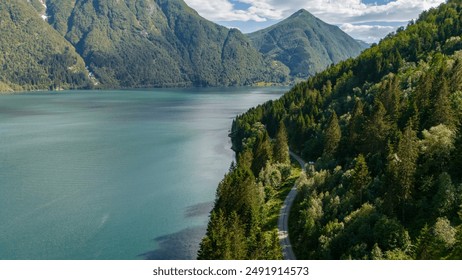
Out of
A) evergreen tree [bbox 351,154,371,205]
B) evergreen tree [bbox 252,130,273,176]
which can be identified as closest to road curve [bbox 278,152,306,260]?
evergreen tree [bbox 252,130,273,176]

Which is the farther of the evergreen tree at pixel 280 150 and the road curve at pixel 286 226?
the evergreen tree at pixel 280 150

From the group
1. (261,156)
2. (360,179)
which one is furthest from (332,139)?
(360,179)

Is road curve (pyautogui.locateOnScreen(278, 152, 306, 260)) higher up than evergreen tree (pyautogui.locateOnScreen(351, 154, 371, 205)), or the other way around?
evergreen tree (pyautogui.locateOnScreen(351, 154, 371, 205))

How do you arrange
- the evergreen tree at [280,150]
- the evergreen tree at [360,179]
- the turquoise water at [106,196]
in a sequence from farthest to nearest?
the evergreen tree at [280,150], the turquoise water at [106,196], the evergreen tree at [360,179]

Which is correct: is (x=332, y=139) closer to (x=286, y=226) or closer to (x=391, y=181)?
(x=286, y=226)

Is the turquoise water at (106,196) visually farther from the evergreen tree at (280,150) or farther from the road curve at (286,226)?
the evergreen tree at (280,150)

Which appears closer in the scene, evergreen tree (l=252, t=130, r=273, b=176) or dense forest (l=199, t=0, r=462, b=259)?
dense forest (l=199, t=0, r=462, b=259)

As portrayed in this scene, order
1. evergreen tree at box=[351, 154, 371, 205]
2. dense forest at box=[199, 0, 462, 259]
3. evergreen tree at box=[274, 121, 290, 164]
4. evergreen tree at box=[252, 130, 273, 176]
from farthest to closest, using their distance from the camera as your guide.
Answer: evergreen tree at box=[274, 121, 290, 164], evergreen tree at box=[252, 130, 273, 176], evergreen tree at box=[351, 154, 371, 205], dense forest at box=[199, 0, 462, 259]

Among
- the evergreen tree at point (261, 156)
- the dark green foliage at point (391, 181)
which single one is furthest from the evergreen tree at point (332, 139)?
the evergreen tree at point (261, 156)

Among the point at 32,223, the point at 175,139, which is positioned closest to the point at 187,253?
the point at 32,223

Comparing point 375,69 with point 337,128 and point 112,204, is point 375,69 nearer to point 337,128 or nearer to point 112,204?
point 337,128

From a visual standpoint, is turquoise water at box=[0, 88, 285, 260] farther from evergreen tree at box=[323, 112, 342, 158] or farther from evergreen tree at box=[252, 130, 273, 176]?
evergreen tree at box=[323, 112, 342, 158]
